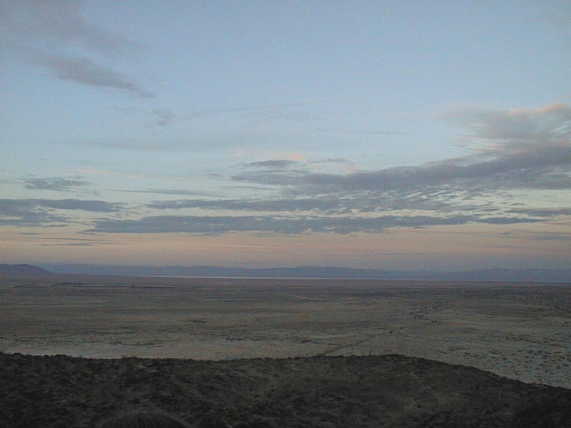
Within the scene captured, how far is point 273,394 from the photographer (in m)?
12.3

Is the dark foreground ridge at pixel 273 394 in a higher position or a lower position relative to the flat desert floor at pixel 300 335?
higher

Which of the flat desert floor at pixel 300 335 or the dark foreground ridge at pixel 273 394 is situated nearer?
the dark foreground ridge at pixel 273 394

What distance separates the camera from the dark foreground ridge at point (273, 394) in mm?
10125

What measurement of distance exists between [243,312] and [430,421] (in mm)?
30752

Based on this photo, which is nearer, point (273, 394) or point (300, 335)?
point (273, 394)

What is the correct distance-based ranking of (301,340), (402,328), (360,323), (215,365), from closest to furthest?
(215,365), (301,340), (402,328), (360,323)

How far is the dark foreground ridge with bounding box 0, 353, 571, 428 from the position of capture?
33.2 ft

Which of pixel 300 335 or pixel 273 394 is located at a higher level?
pixel 273 394

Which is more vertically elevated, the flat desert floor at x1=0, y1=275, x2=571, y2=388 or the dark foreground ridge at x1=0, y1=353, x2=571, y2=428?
the dark foreground ridge at x1=0, y1=353, x2=571, y2=428

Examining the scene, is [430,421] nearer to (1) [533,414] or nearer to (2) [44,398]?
(1) [533,414]

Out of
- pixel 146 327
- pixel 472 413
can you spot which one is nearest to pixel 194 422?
pixel 472 413

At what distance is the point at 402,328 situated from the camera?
99.0ft

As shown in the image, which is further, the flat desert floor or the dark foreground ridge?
the flat desert floor

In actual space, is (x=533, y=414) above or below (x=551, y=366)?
above
